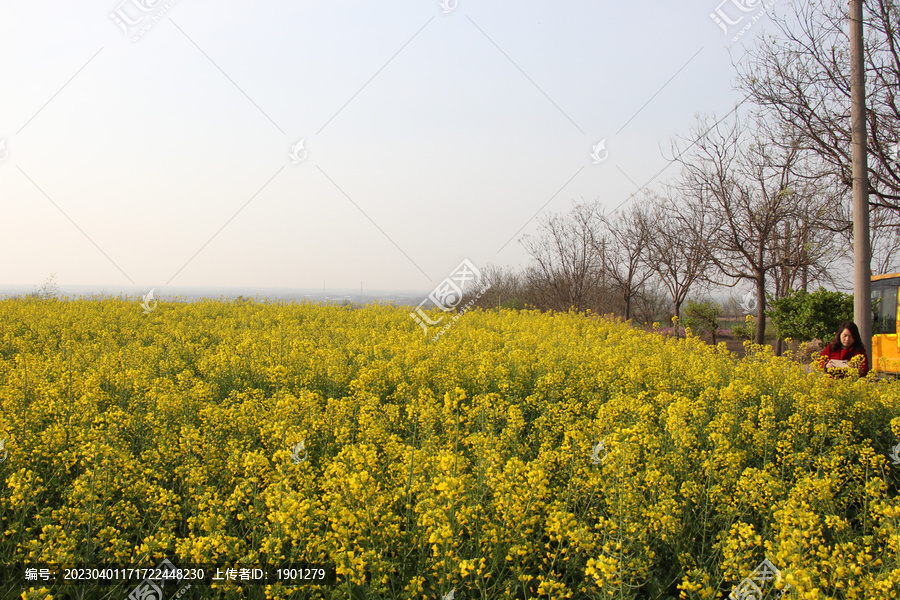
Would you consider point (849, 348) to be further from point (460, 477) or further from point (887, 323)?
point (460, 477)

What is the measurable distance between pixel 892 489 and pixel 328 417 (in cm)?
506

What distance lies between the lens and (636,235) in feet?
74.1

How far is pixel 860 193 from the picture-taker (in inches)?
305

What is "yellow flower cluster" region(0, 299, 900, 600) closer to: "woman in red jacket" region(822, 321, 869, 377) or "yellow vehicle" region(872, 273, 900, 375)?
"woman in red jacket" region(822, 321, 869, 377)

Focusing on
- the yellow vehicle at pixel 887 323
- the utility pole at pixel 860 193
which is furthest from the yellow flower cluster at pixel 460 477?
the yellow vehicle at pixel 887 323

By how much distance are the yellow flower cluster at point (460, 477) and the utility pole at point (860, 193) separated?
2.02 meters

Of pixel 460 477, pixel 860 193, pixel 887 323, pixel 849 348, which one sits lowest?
pixel 460 477

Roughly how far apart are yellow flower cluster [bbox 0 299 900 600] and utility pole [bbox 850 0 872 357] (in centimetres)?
202

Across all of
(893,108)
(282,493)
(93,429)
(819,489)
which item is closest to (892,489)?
(819,489)

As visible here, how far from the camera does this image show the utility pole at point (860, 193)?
7.54m

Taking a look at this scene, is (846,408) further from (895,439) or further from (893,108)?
(893,108)

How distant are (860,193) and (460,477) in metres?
7.96

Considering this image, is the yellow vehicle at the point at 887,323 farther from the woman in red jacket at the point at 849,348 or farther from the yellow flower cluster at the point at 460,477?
the yellow flower cluster at the point at 460,477

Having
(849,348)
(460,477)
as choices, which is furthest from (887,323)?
(460,477)
